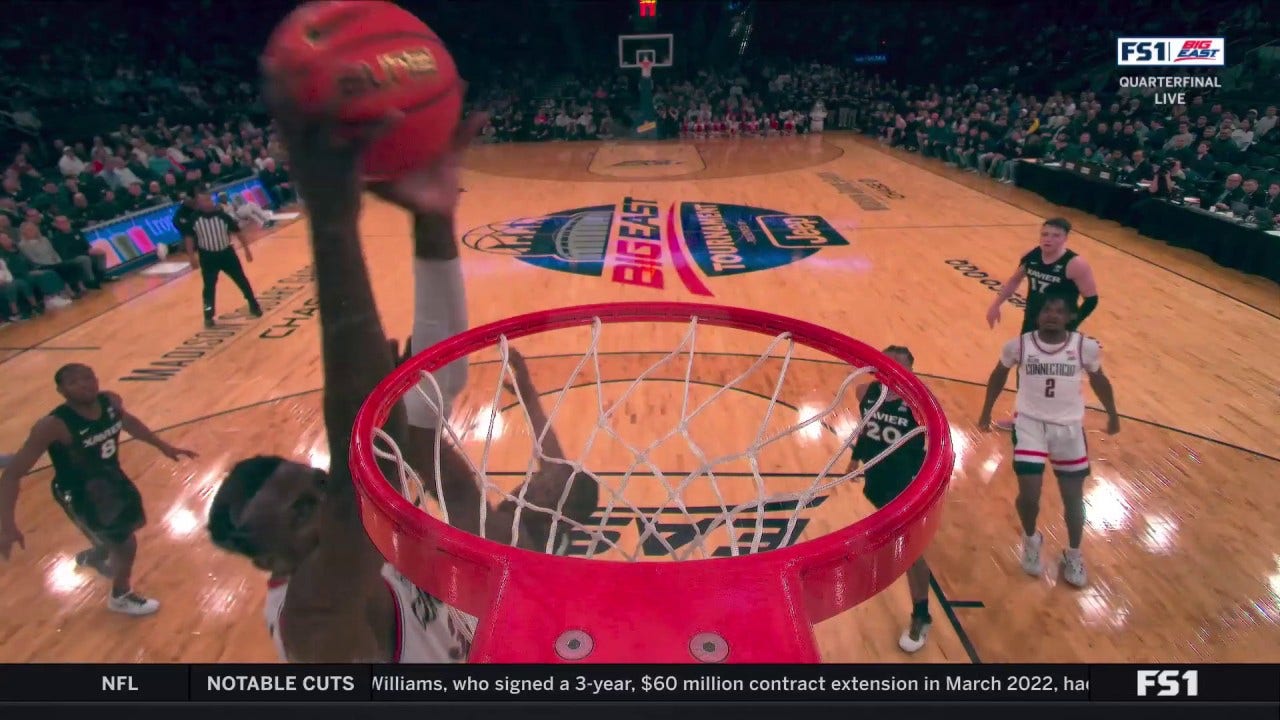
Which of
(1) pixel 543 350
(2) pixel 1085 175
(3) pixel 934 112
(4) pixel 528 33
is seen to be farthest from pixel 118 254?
(3) pixel 934 112

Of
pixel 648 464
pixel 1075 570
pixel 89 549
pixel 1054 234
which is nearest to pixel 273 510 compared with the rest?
pixel 648 464

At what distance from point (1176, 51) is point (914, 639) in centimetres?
850

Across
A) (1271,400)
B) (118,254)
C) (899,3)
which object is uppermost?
(899,3)

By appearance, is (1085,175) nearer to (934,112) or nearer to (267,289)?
(934,112)

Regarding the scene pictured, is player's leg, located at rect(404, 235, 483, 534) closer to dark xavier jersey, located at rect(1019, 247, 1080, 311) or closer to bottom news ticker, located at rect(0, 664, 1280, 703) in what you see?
bottom news ticker, located at rect(0, 664, 1280, 703)

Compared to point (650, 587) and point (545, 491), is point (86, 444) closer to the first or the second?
point (545, 491)

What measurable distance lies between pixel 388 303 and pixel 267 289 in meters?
1.47

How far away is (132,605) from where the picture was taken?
2.98 metres

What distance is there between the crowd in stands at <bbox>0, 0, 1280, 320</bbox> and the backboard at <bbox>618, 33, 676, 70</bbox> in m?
0.35

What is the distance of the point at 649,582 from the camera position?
3.80 feet

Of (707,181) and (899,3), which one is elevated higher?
(899,3)

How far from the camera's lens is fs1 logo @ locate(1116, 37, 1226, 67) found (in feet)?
24.8

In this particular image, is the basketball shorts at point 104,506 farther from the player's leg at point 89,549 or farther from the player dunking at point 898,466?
the player dunking at point 898,466

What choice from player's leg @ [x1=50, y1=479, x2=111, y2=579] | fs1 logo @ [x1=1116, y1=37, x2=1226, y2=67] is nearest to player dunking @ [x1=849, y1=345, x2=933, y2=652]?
player's leg @ [x1=50, y1=479, x2=111, y2=579]
